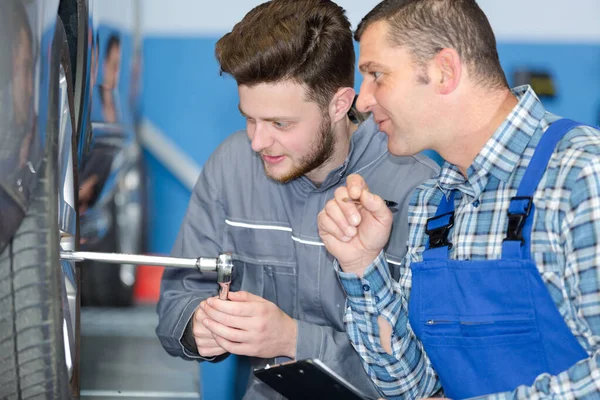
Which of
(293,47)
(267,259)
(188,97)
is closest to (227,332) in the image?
(267,259)

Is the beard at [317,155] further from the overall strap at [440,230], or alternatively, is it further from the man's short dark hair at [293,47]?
the overall strap at [440,230]

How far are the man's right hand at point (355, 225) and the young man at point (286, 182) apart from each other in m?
0.25

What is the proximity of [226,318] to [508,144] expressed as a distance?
1.99 ft

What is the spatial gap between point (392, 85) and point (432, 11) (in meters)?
0.13

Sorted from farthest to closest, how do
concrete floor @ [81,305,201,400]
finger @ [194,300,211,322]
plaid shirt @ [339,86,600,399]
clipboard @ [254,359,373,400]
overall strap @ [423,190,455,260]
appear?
1. concrete floor @ [81,305,201,400]
2. finger @ [194,300,211,322]
3. overall strap @ [423,190,455,260]
4. clipboard @ [254,359,373,400]
5. plaid shirt @ [339,86,600,399]

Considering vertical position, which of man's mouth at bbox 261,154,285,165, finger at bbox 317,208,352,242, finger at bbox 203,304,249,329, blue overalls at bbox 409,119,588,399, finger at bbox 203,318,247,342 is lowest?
finger at bbox 203,318,247,342

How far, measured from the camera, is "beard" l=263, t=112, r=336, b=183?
1.73 meters

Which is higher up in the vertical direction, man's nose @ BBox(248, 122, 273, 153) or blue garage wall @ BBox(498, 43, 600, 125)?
blue garage wall @ BBox(498, 43, 600, 125)

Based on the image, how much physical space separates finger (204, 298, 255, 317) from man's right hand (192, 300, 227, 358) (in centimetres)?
11

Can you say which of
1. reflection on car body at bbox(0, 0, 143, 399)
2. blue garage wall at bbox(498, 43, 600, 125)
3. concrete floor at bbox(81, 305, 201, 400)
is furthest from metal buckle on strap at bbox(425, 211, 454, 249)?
blue garage wall at bbox(498, 43, 600, 125)

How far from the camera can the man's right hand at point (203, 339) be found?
63.9 inches

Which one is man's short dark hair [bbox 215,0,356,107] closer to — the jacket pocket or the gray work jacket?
the gray work jacket

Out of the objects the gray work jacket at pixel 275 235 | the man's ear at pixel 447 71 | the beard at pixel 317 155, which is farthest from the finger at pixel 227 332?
the man's ear at pixel 447 71

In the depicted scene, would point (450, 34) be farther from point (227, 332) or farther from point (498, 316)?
point (227, 332)
